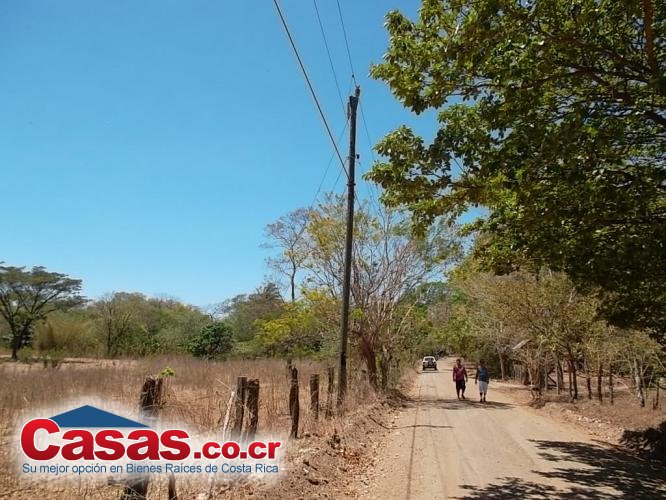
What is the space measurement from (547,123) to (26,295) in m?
60.3

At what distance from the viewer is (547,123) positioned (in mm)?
7145

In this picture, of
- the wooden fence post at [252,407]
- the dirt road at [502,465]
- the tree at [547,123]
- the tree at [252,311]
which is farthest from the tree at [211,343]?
the tree at [547,123]

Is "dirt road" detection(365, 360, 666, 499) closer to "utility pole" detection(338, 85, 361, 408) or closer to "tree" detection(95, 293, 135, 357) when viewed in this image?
"utility pole" detection(338, 85, 361, 408)

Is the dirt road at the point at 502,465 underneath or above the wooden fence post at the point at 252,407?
underneath

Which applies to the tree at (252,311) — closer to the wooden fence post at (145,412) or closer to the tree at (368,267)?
the tree at (368,267)

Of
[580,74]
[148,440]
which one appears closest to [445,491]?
[148,440]

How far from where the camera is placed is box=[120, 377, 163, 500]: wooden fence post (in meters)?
5.42

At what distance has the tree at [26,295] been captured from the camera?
176 ft

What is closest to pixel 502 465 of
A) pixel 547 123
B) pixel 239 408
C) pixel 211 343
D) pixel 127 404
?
pixel 239 408

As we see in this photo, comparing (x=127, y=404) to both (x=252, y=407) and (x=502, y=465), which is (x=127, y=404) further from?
(x=502, y=465)

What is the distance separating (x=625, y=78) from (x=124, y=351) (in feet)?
155

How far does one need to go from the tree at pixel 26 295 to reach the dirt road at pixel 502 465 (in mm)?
51100

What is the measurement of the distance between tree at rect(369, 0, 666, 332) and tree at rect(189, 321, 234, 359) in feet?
137

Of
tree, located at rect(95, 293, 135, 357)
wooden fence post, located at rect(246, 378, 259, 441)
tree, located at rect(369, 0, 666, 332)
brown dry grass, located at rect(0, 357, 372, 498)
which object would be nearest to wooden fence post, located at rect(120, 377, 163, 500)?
brown dry grass, located at rect(0, 357, 372, 498)
